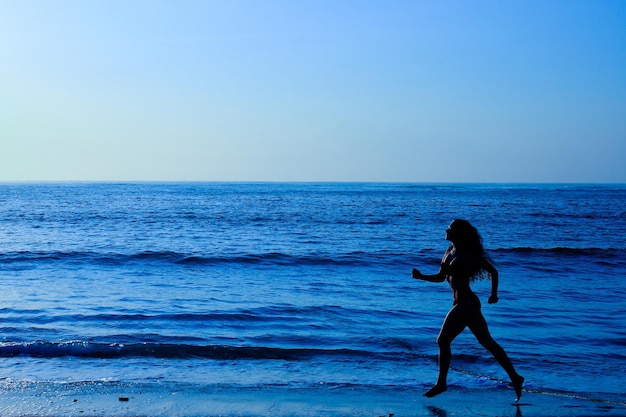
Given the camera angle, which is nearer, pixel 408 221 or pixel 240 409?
pixel 240 409

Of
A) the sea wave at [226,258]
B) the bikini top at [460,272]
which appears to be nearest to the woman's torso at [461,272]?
the bikini top at [460,272]

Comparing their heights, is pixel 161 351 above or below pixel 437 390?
below

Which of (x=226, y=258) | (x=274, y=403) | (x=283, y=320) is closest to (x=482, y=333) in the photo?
(x=274, y=403)

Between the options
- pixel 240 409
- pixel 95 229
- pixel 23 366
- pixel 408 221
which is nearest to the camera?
pixel 240 409

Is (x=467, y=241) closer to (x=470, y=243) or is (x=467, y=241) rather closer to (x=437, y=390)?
(x=470, y=243)

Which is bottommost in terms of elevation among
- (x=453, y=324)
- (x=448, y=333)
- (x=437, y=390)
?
(x=437, y=390)

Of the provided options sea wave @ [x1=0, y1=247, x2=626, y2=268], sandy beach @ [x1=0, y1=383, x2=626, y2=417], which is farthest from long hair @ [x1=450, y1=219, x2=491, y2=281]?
sea wave @ [x1=0, y1=247, x2=626, y2=268]

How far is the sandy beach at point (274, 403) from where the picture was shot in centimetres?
667

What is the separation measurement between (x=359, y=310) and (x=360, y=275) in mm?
5856

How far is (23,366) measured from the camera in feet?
28.5

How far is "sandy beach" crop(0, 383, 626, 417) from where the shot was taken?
21.9ft

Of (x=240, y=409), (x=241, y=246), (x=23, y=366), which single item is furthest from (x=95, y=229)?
(x=240, y=409)

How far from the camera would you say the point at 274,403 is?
7059mm

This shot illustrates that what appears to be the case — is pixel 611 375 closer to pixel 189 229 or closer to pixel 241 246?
pixel 241 246
